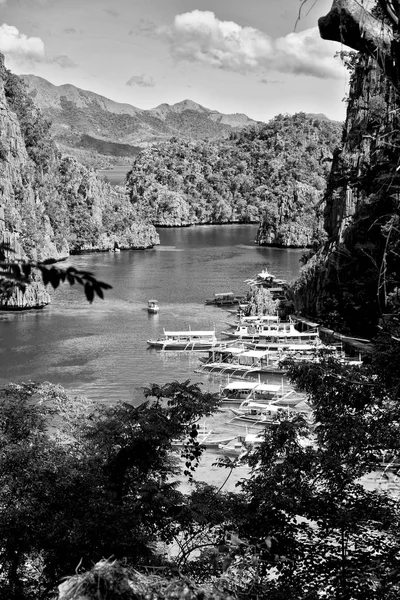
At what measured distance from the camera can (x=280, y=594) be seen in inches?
316

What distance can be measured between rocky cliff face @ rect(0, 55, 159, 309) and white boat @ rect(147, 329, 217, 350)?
21377mm

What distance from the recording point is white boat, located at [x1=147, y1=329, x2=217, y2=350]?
1844 inches

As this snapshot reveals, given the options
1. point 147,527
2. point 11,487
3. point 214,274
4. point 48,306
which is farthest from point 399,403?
point 214,274

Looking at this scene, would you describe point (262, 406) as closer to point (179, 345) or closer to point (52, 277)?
point (179, 345)

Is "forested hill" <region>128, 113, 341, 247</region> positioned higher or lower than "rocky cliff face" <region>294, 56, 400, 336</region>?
higher

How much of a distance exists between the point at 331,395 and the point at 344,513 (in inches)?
63.2

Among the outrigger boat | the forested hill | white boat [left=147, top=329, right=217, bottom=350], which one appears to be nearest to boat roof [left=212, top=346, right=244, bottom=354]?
white boat [left=147, top=329, right=217, bottom=350]

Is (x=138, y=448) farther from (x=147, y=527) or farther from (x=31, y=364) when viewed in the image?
(x=31, y=364)

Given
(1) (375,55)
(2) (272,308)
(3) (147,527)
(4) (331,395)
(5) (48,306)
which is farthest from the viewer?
(5) (48,306)

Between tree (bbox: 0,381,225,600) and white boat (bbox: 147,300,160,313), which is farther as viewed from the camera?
white boat (bbox: 147,300,160,313)

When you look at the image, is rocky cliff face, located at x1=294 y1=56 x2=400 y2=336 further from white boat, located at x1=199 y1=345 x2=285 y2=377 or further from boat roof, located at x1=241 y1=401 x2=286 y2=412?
boat roof, located at x1=241 y1=401 x2=286 y2=412

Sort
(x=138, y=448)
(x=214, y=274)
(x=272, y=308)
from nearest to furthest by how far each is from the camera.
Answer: (x=138, y=448) → (x=272, y=308) → (x=214, y=274)

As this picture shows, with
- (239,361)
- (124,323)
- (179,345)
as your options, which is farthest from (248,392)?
(124,323)

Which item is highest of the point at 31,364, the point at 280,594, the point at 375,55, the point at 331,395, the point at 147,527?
the point at 375,55
